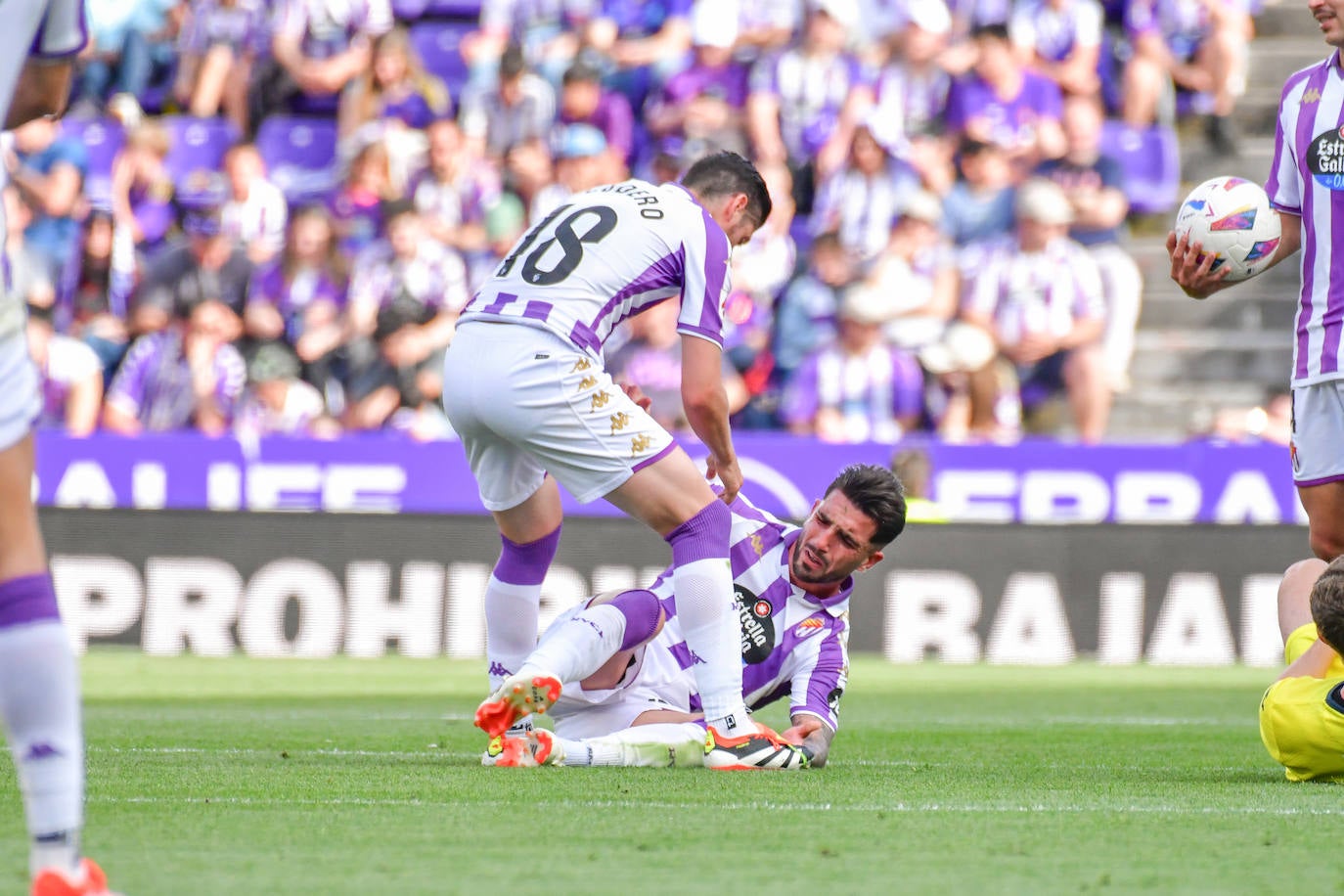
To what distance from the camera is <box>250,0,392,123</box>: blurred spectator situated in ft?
54.7

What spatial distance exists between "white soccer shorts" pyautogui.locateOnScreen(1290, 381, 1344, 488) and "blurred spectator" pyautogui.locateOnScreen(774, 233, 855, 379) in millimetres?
8079

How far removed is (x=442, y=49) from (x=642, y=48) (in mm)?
2036

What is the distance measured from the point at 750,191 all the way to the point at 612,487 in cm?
111

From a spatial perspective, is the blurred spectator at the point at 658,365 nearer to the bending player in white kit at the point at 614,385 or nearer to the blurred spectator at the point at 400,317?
the blurred spectator at the point at 400,317

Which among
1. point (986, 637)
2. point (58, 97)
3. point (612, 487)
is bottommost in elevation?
point (986, 637)

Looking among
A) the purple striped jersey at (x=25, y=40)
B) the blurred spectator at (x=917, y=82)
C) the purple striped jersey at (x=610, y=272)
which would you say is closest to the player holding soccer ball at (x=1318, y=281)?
the purple striped jersey at (x=610, y=272)

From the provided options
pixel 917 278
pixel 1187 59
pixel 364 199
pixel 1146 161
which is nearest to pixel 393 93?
pixel 364 199

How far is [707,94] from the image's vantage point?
51.3ft

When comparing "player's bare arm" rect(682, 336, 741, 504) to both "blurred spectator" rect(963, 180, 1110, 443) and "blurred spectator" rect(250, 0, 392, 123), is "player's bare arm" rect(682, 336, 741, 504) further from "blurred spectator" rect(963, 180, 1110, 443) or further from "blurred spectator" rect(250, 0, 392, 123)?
"blurred spectator" rect(250, 0, 392, 123)

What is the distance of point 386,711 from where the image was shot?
8555 mm

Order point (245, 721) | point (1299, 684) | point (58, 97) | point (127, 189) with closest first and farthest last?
point (58, 97) → point (1299, 684) → point (245, 721) → point (127, 189)

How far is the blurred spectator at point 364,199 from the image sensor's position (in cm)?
1519

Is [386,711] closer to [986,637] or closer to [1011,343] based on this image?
[986,637]

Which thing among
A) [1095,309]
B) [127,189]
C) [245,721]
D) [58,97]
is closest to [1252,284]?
[1095,309]
